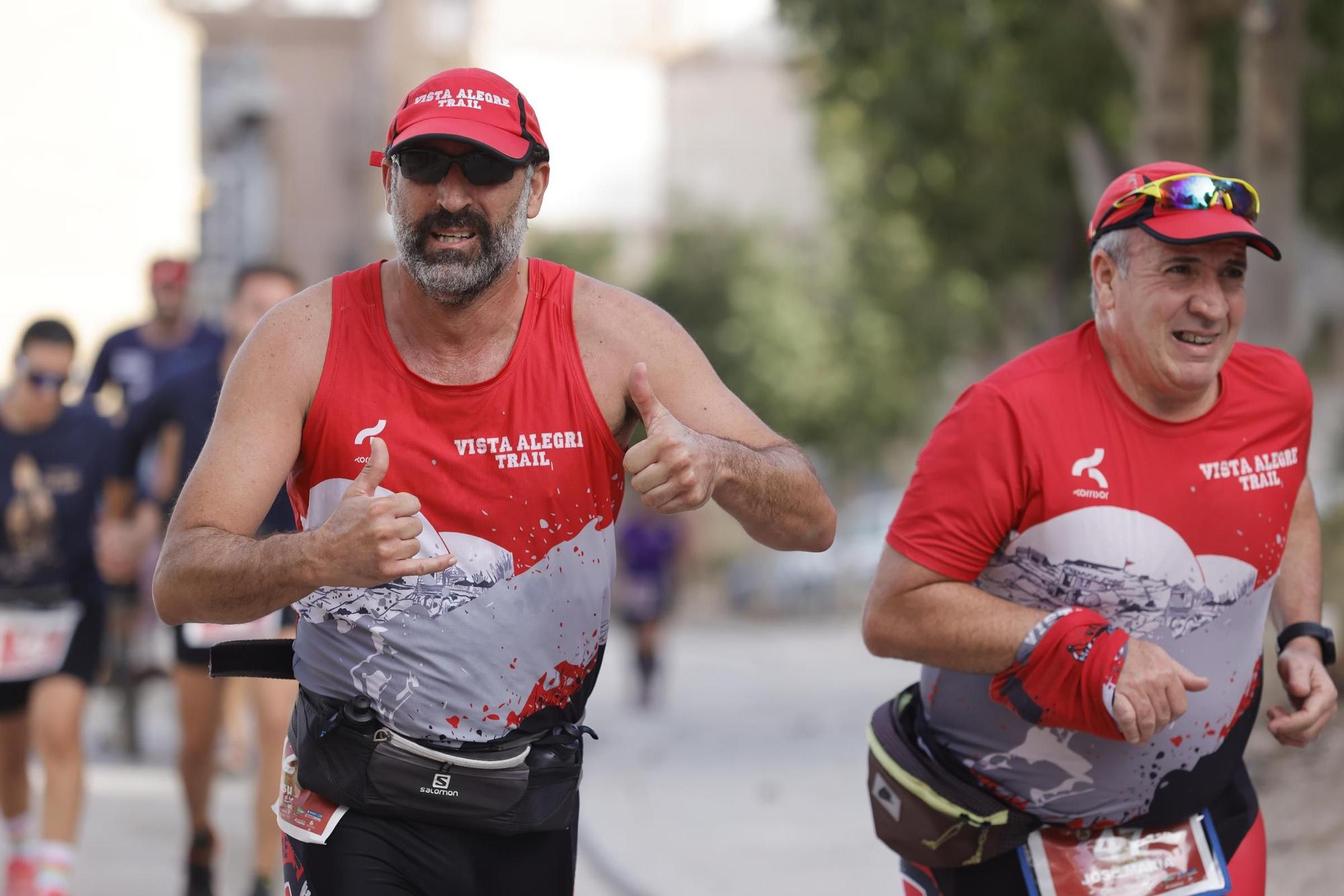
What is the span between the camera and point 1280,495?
3750 millimetres

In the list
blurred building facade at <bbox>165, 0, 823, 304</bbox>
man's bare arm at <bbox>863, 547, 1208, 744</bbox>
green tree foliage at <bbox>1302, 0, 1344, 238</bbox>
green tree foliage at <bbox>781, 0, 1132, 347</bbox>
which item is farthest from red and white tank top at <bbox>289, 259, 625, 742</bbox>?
blurred building facade at <bbox>165, 0, 823, 304</bbox>

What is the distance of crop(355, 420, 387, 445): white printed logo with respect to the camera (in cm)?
337

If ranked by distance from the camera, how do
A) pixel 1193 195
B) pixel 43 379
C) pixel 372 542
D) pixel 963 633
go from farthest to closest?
pixel 43 379 < pixel 1193 195 < pixel 963 633 < pixel 372 542

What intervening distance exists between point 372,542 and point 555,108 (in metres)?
48.7

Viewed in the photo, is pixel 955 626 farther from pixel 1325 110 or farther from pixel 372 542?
pixel 1325 110

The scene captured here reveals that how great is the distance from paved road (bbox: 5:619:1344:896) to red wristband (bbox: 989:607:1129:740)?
12.5 ft

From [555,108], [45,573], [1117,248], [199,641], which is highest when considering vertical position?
[555,108]

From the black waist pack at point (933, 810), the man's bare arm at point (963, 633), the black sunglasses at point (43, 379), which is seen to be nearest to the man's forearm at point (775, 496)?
the man's bare arm at point (963, 633)

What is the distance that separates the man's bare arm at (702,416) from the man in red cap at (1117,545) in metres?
0.29

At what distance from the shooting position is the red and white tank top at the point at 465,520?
3389 millimetres

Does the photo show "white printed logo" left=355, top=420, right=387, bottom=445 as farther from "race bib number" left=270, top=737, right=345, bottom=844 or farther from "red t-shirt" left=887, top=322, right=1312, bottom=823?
"red t-shirt" left=887, top=322, right=1312, bottom=823

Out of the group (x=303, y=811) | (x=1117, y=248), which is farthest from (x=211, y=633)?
(x=1117, y=248)

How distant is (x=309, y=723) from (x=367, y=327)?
746 mm

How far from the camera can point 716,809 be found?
9.99m
